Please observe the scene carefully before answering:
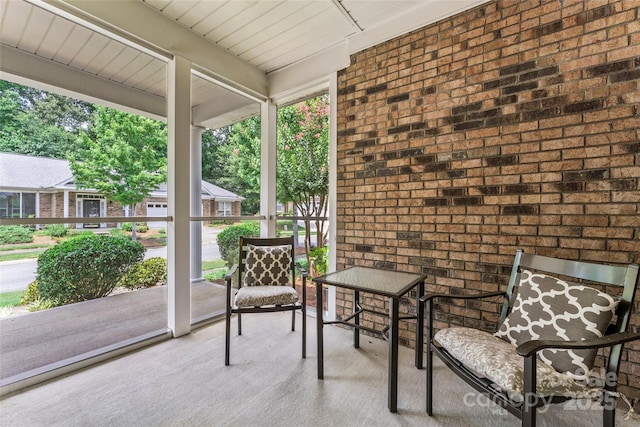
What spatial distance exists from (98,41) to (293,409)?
3.24 meters

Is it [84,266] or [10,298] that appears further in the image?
[84,266]

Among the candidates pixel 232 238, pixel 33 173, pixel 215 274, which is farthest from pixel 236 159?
pixel 33 173

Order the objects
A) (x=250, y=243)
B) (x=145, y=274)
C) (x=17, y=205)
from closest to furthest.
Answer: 1. (x=17, y=205)
2. (x=250, y=243)
3. (x=145, y=274)

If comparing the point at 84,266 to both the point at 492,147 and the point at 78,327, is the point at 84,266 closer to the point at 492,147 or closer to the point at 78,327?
the point at 78,327

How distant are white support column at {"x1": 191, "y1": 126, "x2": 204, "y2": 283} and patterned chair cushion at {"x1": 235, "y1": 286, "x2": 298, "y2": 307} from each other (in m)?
1.22

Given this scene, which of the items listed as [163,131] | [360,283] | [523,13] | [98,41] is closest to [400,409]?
[360,283]

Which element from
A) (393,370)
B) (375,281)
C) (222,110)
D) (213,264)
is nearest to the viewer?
(393,370)

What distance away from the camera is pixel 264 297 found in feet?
7.24

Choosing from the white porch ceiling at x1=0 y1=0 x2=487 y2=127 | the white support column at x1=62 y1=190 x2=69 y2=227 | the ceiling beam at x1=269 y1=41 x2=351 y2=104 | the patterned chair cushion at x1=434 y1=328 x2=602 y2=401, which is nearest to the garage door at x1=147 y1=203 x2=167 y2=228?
the white support column at x1=62 y1=190 x2=69 y2=227

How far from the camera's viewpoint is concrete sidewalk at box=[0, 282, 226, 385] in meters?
2.10

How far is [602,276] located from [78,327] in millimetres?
4042

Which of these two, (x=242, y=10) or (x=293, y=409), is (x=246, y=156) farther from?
(x=293, y=409)

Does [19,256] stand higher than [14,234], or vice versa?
[14,234]

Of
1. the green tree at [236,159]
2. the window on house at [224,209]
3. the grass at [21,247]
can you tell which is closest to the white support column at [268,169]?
the green tree at [236,159]
